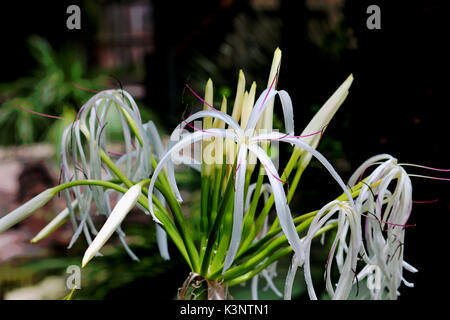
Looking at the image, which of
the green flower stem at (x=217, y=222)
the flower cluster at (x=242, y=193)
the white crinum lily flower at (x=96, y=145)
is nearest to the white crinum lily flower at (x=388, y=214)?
the flower cluster at (x=242, y=193)

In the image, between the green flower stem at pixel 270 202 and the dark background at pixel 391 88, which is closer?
the green flower stem at pixel 270 202

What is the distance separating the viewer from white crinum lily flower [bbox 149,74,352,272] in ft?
1.05

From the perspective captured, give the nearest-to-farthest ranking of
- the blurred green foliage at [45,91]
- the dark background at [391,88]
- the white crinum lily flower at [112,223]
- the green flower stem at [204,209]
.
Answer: the white crinum lily flower at [112,223]
the green flower stem at [204,209]
the dark background at [391,88]
the blurred green foliage at [45,91]

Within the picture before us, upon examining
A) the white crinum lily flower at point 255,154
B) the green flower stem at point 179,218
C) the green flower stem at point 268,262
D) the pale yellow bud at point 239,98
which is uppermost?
the pale yellow bud at point 239,98

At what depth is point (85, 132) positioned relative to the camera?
0.43 m

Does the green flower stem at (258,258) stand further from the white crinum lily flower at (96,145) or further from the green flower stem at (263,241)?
the white crinum lily flower at (96,145)

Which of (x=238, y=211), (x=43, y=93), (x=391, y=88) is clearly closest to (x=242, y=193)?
(x=238, y=211)

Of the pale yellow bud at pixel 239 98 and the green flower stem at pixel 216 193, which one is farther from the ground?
the pale yellow bud at pixel 239 98

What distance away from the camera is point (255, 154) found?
34 cm

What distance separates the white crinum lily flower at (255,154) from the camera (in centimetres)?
32

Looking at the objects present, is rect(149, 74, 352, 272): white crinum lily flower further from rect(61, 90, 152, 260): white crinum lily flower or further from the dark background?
the dark background

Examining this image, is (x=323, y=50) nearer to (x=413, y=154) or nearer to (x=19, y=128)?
(x=413, y=154)

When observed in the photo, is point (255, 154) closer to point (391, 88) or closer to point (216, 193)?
point (216, 193)

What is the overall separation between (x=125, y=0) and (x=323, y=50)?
1782 millimetres
